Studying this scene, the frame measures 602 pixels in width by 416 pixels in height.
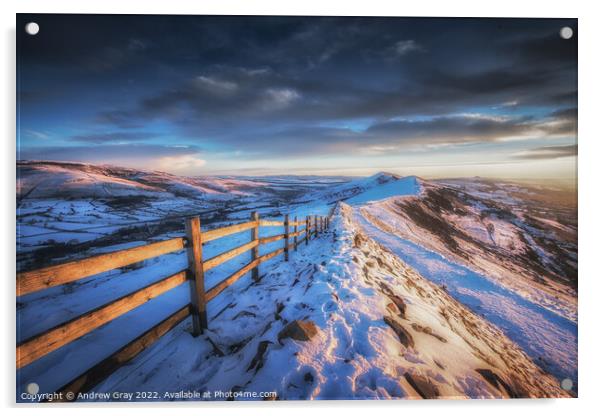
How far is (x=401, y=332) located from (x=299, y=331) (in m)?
1.29

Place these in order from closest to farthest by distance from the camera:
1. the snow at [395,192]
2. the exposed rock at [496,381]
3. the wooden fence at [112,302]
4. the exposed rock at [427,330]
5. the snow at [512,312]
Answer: the wooden fence at [112,302]
the exposed rock at [496,381]
the exposed rock at [427,330]
the snow at [512,312]
the snow at [395,192]

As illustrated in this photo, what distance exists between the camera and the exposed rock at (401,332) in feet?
10.4

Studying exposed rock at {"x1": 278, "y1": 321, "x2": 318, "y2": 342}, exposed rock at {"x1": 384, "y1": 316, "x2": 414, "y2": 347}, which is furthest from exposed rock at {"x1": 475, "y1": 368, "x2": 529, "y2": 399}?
exposed rock at {"x1": 278, "y1": 321, "x2": 318, "y2": 342}

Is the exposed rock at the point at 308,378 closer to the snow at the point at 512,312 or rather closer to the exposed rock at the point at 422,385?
the exposed rock at the point at 422,385

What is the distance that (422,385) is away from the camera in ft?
9.31

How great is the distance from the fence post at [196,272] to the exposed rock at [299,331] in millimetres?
1072

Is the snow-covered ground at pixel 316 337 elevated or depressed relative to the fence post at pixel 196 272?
depressed

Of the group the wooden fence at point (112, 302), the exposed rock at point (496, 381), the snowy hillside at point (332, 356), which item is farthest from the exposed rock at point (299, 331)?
the exposed rock at point (496, 381)

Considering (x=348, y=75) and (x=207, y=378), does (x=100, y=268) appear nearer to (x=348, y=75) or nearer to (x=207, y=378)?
(x=207, y=378)


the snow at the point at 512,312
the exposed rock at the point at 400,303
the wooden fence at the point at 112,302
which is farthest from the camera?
the snow at the point at 512,312

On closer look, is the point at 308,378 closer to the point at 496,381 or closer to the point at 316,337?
the point at 316,337

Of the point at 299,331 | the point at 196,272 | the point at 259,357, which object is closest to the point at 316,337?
the point at 299,331

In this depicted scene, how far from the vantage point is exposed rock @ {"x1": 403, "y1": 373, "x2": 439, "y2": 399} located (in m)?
2.80
